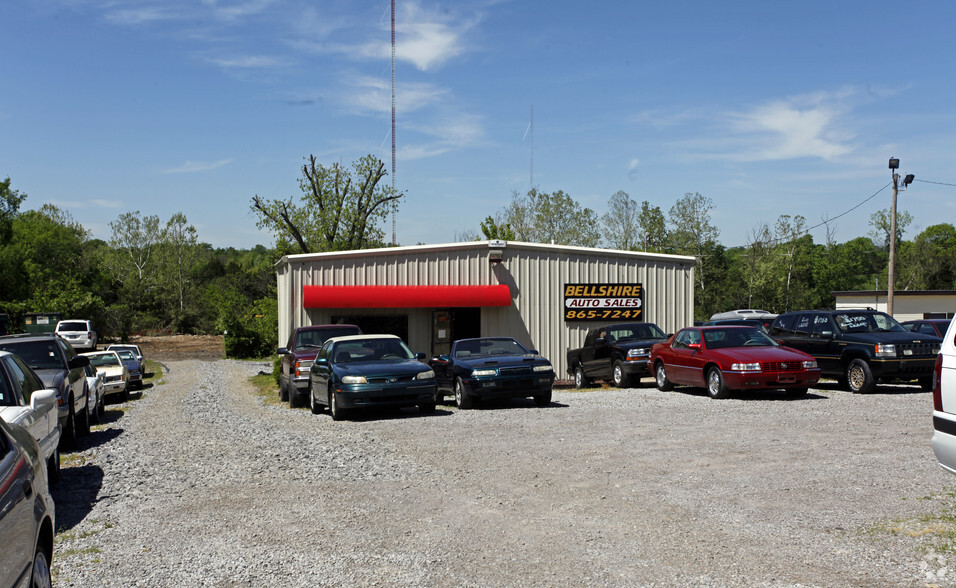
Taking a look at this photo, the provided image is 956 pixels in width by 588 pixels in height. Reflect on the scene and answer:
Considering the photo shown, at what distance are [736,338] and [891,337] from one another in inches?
119

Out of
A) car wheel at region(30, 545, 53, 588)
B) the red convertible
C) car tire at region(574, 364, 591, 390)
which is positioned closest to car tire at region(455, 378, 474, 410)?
the red convertible

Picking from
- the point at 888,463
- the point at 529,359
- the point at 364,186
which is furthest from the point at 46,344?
the point at 364,186

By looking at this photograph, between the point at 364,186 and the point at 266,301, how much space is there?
1215cm

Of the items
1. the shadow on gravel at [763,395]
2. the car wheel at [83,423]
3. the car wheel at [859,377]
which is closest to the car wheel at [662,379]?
the shadow on gravel at [763,395]

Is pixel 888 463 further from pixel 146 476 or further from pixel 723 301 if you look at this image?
pixel 723 301

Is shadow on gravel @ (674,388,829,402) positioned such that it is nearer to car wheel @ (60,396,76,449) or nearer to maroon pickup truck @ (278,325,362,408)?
maroon pickup truck @ (278,325,362,408)

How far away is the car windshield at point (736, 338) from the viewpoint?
1753 cm

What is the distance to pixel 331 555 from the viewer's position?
6047 millimetres

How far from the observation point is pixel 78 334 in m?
44.2

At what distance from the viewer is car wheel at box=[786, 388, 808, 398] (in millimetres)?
16766

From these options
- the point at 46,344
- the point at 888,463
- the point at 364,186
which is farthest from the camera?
the point at 364,186

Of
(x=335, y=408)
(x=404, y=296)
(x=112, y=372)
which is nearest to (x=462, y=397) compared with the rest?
(x=335, y=408)

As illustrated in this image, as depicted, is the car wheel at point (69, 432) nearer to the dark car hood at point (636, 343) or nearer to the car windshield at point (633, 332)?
the dark car hood at point (636, 343)

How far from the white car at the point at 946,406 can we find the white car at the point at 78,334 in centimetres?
4424
